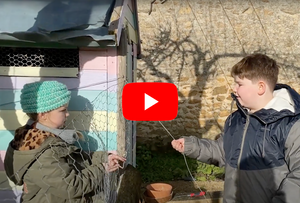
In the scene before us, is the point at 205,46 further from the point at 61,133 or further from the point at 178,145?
the point at 61,133

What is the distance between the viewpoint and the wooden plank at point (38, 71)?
2623mm

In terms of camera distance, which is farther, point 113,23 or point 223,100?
point 223,100

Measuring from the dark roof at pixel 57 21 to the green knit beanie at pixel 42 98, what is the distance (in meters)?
0.44

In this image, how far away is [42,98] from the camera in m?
2.08

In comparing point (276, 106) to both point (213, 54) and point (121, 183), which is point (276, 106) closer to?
point (121, 183)

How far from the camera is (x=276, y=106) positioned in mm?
1864

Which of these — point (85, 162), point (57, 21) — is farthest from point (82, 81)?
point (85, 162)

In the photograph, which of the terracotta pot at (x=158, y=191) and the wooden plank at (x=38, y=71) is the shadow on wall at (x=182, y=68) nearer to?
the terracotta pot at (x=158, y=191)

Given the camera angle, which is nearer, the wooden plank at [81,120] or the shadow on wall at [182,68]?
the wooden plank at [81,120]

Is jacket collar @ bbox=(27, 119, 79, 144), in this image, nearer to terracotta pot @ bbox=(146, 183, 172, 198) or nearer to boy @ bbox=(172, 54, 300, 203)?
boy @ bbox=(172, 54, 300, 203)

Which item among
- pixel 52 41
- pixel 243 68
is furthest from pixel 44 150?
pixel 243 68

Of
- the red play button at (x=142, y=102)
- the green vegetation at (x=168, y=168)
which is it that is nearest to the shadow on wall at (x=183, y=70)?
the green vegetation at (x=168, y=168)

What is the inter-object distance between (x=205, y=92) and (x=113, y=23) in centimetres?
498

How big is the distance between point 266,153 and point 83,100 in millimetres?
1505
